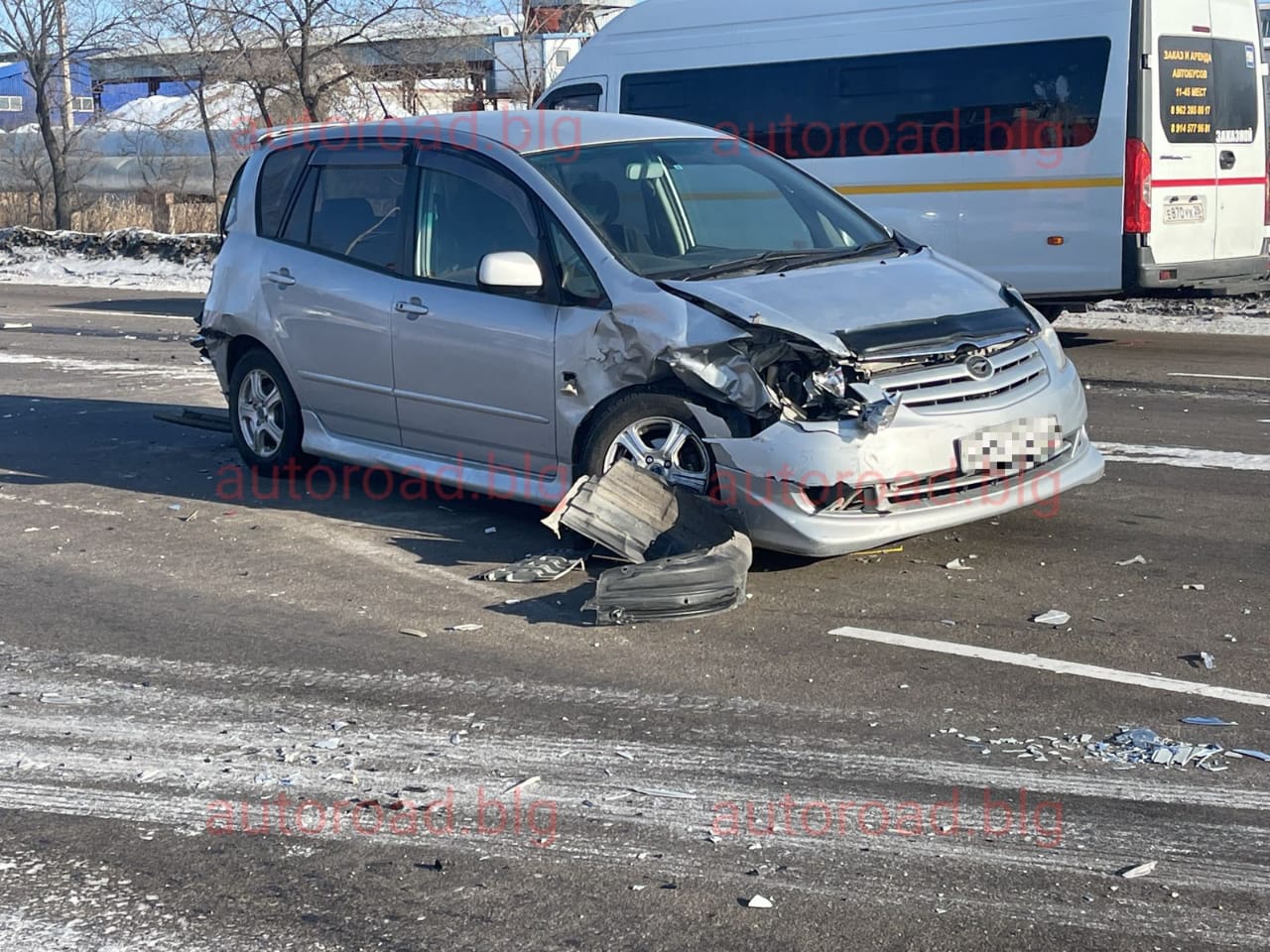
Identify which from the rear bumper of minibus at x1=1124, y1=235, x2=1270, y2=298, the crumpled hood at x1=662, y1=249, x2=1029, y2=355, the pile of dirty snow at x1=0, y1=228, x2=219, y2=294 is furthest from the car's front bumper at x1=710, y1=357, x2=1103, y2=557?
the pile of dirty snow at x1=0, y1=228, x2=219, y2=294

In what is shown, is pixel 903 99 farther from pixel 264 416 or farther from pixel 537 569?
pixel 537 569

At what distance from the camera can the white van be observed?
1285 centimetres

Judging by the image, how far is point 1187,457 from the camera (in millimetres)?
8383

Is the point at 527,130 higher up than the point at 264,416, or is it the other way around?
the point at 527,130

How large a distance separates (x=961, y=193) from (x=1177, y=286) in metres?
2.08

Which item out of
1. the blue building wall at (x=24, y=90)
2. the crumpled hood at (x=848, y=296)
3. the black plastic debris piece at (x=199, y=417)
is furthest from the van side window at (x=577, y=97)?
the blue building wall at (x=24, y=90)

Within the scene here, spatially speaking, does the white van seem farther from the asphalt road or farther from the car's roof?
the car's roof

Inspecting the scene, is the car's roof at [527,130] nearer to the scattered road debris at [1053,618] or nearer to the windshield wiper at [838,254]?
the windshield wiper at [838,254]

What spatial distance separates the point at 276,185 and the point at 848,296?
357 centimetres

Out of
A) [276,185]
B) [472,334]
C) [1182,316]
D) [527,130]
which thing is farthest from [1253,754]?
[1182,316]

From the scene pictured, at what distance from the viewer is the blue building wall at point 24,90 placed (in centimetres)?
3428

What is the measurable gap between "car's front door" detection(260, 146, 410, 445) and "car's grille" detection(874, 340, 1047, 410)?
8.60 feet

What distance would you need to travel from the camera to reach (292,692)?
16.7 ft

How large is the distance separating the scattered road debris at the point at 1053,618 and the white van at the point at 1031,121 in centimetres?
791
